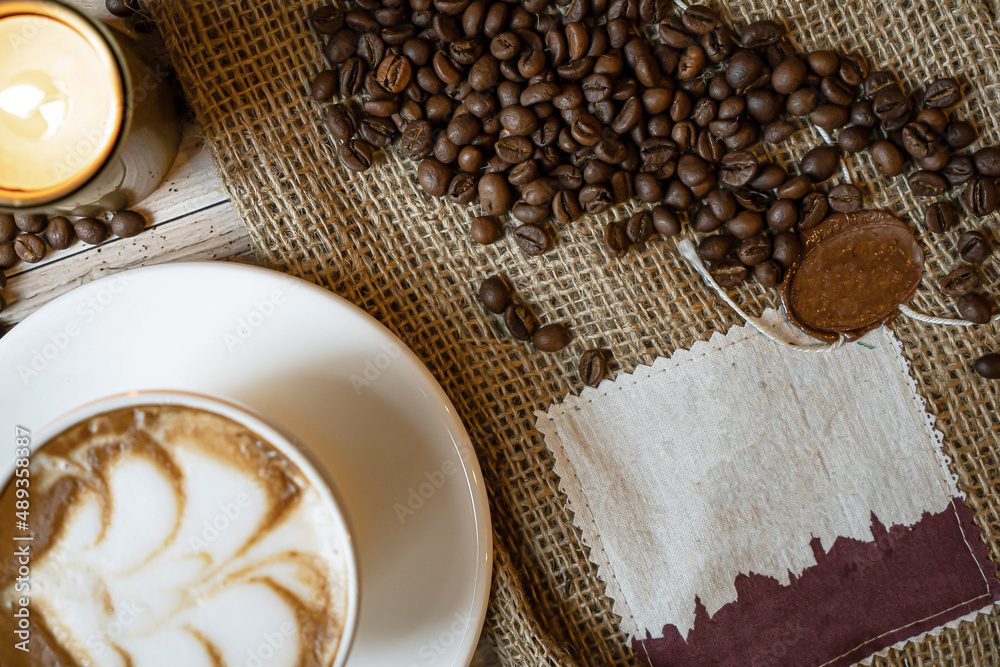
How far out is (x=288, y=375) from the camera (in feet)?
2.94

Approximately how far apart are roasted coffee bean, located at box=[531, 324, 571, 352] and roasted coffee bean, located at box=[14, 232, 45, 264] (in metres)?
0.83

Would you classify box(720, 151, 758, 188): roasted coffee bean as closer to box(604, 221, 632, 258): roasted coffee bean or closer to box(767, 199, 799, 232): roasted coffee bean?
box(767, 199, 799, 232): roasted coffee bean

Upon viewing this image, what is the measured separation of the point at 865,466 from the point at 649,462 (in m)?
0.37

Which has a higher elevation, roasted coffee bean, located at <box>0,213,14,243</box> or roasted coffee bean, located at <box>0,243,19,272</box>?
roasted coffee bean, located at <box>0,213,14,243</box>

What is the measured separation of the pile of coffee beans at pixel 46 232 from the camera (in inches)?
40.6

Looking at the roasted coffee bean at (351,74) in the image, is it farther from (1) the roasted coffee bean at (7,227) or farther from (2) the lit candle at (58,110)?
(1) the roasted coffee bean at (7,227)

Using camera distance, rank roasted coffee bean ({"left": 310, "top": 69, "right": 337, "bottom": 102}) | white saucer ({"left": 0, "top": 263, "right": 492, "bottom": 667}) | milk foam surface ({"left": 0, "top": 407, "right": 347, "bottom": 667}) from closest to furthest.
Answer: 1. milk foam surface ({"left": 0, "top": 407, "right": 347, "bottom": 667})
2. white saucer ({"left": 0, "top": 263, "right": 492, "bottom": 667})
3. roasted coffee bean ({"left": 310, "top": 69, "right": 337, "bottom": 102})

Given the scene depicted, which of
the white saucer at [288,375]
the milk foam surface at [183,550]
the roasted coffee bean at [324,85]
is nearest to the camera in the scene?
the milk foam surface at [183,550]

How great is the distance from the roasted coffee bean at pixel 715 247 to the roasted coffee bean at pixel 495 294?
0.33 m

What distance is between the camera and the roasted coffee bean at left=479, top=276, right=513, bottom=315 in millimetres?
1026

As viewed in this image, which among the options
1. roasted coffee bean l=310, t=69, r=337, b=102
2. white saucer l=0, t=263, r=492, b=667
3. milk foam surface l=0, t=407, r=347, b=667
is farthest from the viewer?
roasted coffee bean l=310, t=69, r=337, b=102

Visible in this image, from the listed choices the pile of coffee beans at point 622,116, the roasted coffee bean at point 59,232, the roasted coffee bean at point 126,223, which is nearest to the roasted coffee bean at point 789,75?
the pile of coffee beans at point 622,116

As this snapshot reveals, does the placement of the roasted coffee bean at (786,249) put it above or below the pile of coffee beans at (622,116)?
below

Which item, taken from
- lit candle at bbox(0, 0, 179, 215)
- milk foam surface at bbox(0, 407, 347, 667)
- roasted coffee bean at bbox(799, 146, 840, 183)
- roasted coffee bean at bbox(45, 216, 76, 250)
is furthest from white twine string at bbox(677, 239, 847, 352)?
roasted coffee bean at bbox(45, 216, 76, 250)
